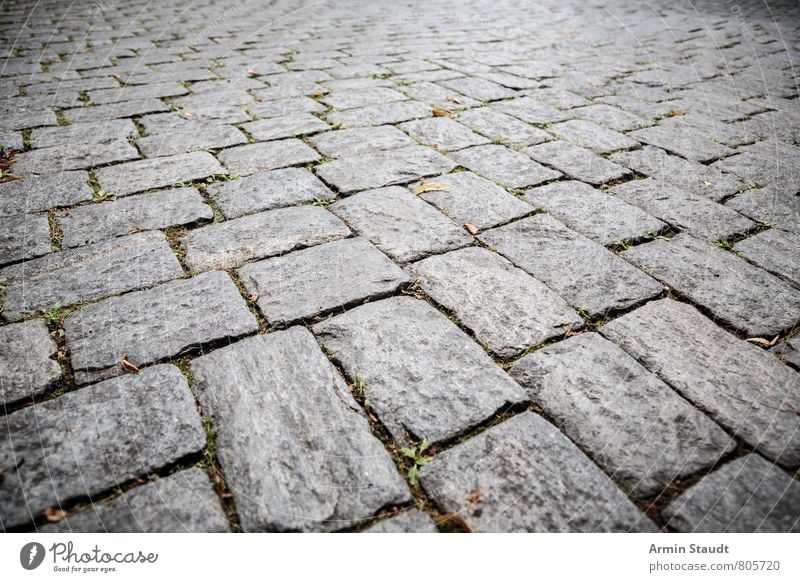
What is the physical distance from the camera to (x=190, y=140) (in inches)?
115

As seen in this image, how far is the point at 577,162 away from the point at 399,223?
4.25 feet

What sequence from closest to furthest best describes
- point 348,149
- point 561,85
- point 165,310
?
point 165,310 < point 348,149 < point 561,85

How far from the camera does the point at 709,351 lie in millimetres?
1617

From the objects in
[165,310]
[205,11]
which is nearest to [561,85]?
[165,310]

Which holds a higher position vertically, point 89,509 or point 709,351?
point 709,351

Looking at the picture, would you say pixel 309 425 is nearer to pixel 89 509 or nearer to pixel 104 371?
pixel 89 509

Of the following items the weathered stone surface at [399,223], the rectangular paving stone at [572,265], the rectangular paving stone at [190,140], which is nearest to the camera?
the rectangular paving stone at [572,265]

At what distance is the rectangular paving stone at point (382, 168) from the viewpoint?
2.56 meters

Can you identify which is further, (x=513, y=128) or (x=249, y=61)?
(x=249, y=61)

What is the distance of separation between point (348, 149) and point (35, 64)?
11.2 ft

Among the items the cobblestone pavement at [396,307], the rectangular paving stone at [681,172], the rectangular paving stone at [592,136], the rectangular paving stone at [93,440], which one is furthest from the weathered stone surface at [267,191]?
the rectangular paving stone at [681,172]

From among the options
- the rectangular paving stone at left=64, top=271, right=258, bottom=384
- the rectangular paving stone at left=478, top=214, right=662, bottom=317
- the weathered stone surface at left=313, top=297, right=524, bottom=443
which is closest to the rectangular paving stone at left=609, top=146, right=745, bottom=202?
the rectangular paving stone at left=478, top=214, right=662, bottom=317

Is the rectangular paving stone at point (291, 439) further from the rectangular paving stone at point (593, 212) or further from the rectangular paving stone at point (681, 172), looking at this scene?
the rectangular paving stone at point (681, 172)

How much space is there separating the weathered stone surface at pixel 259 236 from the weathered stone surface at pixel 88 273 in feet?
0.42
